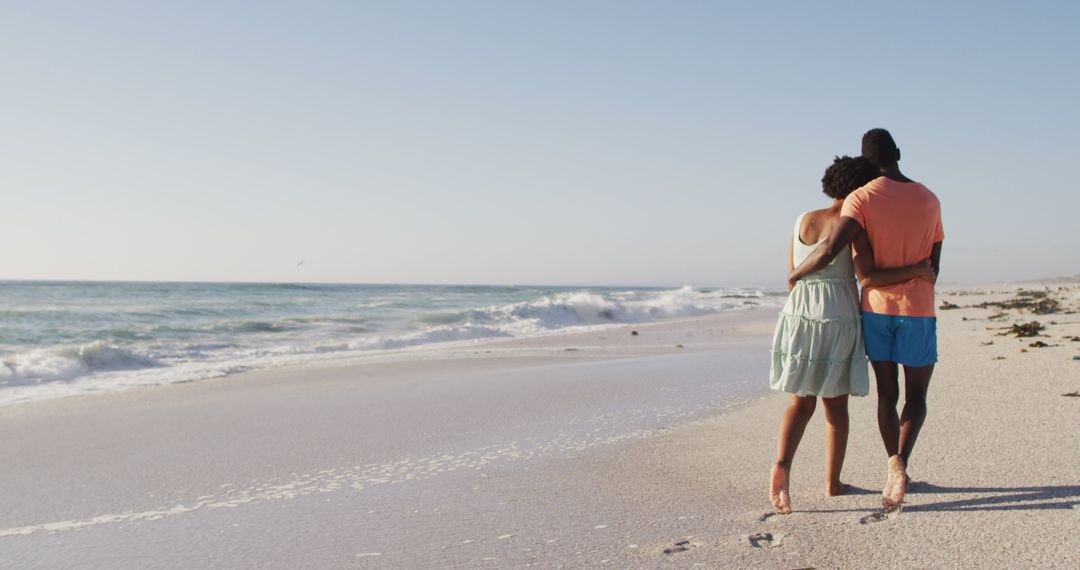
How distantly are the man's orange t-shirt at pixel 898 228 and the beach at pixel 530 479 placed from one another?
85 centimetres

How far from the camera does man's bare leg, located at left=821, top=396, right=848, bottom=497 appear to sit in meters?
3.52

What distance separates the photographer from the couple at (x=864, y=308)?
11.0 feet

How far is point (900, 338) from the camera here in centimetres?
336

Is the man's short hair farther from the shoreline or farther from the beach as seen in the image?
the shoreline

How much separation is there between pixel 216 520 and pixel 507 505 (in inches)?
52.2

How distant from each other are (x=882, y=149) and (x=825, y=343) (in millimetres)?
884

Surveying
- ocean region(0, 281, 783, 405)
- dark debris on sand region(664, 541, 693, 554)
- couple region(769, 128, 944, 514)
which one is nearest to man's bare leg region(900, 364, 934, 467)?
couple region(769, 128, 944, 514)

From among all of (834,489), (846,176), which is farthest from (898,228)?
(834,489)

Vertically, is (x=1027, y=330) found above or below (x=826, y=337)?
below

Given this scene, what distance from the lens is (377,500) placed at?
381 cm

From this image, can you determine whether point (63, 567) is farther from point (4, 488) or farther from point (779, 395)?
point (779, 395)

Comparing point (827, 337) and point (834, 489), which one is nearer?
point (827, 337)

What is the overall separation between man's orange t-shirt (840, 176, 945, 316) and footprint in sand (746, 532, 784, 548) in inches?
42.7

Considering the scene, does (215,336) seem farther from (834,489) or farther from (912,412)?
(912,412)
